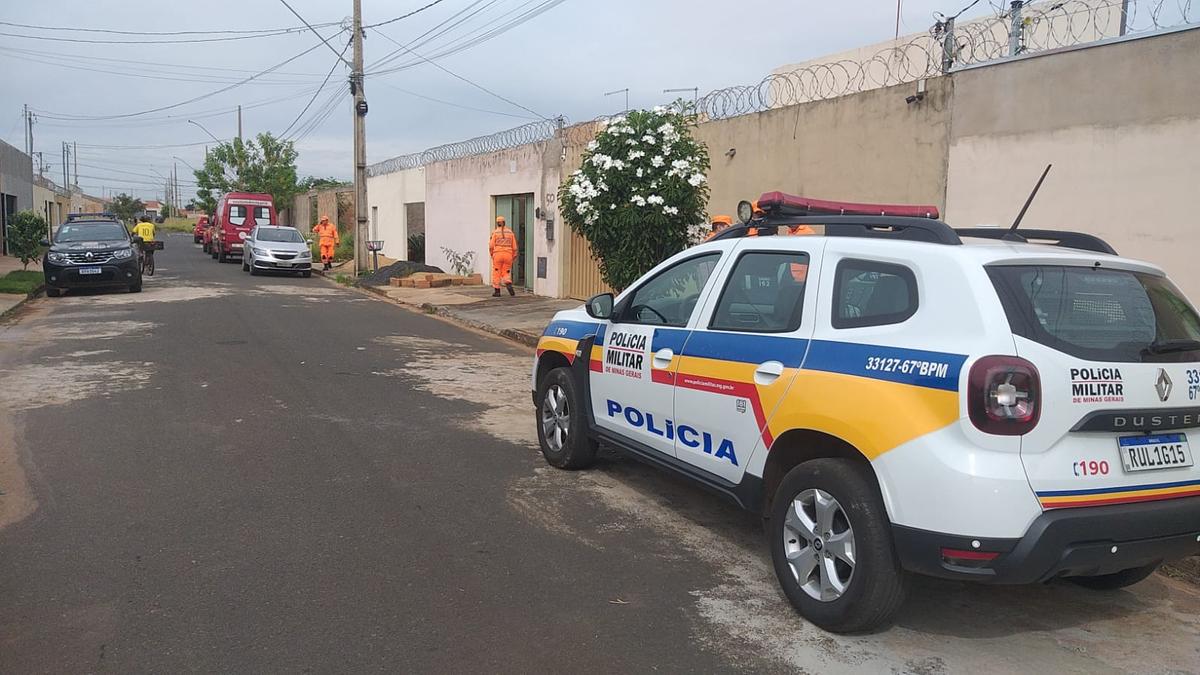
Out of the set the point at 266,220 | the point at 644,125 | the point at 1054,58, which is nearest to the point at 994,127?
the point at 1054,58

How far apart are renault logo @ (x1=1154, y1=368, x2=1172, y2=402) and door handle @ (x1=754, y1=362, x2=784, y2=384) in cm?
148

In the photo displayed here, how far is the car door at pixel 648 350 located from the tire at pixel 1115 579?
2179 millimetres

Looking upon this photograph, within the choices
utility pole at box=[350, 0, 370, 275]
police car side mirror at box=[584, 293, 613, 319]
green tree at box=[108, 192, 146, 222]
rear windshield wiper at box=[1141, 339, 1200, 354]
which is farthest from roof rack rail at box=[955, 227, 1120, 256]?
green tree at box=[108, 192, 146, 222]

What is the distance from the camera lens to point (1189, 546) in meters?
3.64

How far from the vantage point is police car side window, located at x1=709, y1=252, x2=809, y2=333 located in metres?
4.34

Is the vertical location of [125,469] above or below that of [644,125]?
below

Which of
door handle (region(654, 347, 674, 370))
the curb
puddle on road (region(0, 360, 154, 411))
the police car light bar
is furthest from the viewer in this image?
the curb

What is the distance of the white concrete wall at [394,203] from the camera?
2984cm

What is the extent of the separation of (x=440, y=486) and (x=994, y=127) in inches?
268

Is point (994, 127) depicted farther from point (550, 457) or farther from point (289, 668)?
point (289, 668)

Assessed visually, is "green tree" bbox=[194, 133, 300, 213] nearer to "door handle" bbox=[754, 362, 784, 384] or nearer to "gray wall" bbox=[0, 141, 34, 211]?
"gray wall" bbox=[0, 141, 34, 211]

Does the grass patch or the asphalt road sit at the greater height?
the grass patch

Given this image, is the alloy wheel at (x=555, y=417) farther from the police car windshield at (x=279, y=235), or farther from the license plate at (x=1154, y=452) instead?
the police car windshield at (x=279, y=235)

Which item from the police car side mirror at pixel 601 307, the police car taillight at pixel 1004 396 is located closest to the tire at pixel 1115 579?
the police car taillight at pixel 1004 396
